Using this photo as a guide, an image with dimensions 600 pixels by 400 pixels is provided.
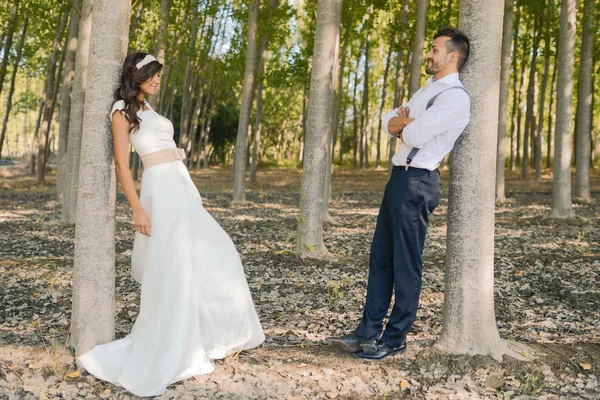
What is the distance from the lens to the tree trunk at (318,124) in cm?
954

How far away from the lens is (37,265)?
921 centimetres

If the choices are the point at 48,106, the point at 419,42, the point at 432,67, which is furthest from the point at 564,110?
the point at 48,106

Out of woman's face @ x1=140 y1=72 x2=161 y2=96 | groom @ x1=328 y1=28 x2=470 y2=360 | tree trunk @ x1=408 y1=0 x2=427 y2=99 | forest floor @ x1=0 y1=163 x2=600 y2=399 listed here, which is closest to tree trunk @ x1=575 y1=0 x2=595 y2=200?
forest floor @ x1=0 y1=163 x2=600 y2=399

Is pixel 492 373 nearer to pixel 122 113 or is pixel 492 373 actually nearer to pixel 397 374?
pixel 397 374

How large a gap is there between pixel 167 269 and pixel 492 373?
274cm

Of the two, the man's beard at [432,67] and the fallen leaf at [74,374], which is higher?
the man's beard at [432,67]

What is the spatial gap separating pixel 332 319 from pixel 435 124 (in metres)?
2.81

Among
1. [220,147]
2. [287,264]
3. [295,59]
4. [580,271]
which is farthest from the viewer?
[220,147]

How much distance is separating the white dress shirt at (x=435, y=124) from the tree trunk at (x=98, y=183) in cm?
240

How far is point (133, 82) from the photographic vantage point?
4773 millimetres

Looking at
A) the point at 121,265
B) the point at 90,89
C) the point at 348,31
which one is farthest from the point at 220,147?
the point at 90,89

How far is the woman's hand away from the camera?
4.76 meters

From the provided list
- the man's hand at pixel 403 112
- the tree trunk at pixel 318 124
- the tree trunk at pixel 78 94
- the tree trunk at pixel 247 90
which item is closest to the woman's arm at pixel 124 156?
the man's hand at pixel 403 112

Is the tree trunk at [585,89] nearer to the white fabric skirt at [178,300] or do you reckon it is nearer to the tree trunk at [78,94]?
the tree trunk at [78,94]
